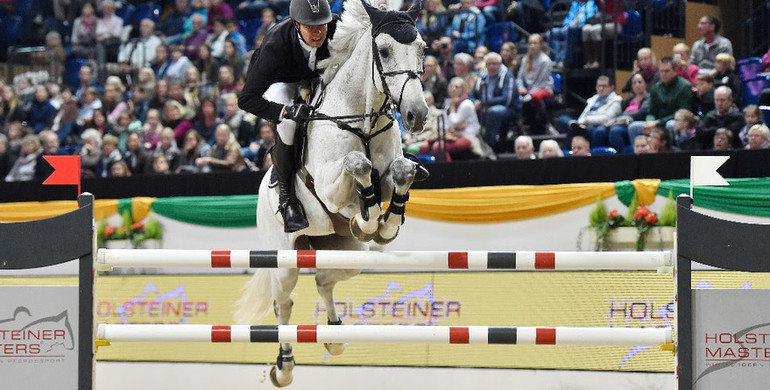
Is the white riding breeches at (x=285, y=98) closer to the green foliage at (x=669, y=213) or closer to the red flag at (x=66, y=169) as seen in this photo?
the red flag at (x=66, y=169)

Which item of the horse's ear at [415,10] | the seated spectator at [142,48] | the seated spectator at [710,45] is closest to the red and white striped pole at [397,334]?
the horse's ear at [415,10]

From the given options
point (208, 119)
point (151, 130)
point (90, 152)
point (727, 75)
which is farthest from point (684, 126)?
point (90, 152)

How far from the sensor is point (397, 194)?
5602mm

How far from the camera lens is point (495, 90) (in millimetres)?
10586

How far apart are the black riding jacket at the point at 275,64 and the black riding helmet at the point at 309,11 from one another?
205 millimetres

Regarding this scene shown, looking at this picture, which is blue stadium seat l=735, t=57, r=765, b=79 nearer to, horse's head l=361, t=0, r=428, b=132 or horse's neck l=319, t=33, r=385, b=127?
horse's neck l=319, t=33, r=385, b=127

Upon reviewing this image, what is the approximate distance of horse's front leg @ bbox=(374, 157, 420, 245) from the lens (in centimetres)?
553

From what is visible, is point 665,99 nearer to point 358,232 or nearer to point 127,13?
point 358,232

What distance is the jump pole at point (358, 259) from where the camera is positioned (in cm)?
488

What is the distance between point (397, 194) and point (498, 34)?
21.1 feet

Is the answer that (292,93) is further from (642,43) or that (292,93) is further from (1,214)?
(642,43)

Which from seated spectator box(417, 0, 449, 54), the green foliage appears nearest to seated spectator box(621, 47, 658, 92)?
the green foliage

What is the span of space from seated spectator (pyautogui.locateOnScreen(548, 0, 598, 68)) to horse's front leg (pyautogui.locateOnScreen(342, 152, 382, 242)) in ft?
20.0

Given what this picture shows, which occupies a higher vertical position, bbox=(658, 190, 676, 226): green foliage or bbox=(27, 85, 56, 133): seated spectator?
bbox=(27, 85, 56, 133): seated spectator
